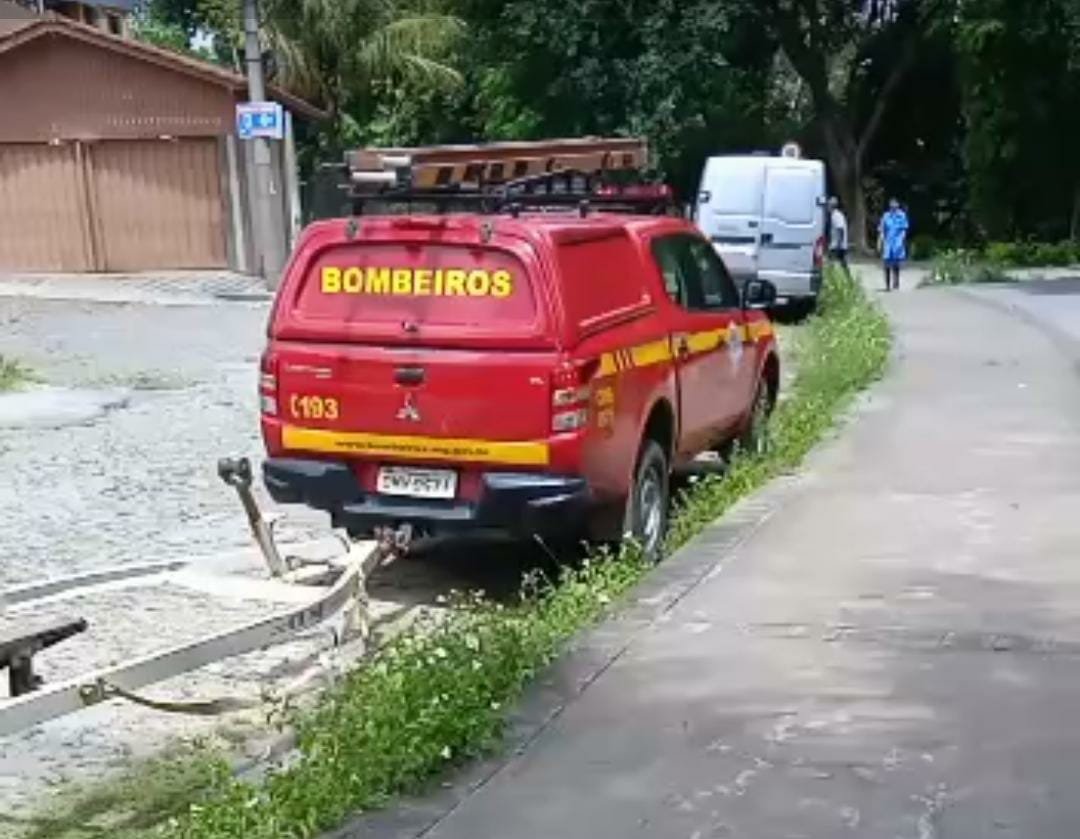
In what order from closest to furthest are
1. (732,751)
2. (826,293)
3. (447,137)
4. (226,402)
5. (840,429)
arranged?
1. (732,751)
2. (840,429)
3. (226,402)
4. (826,293)
5. (447,137)

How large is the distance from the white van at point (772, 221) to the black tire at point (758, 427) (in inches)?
442

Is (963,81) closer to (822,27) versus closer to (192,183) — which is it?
(822,27)

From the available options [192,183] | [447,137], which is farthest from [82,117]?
[447,137]

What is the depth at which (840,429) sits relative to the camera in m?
12.3

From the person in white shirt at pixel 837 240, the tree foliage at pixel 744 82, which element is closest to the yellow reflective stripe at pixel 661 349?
the person in white shirt at pixel 837 240

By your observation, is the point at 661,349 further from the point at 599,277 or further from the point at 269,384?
the point at 269,384

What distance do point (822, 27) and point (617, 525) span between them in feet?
113

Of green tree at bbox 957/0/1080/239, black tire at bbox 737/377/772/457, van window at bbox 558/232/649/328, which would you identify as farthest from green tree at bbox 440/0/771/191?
van window at bbox 558/232/649/328

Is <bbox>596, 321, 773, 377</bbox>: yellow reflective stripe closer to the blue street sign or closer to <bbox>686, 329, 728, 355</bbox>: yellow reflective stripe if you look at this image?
A: <bbox>686, 329, 728, 355</bbox>: yellow reflective stripe

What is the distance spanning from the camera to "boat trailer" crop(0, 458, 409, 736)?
5.04 metres

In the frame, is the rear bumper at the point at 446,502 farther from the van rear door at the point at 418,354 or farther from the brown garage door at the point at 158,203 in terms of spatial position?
the brown garage door at the point at 158,203

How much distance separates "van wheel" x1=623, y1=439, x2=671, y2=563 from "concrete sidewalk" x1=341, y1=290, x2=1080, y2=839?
12.9 inches

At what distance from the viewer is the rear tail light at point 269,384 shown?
8.27m

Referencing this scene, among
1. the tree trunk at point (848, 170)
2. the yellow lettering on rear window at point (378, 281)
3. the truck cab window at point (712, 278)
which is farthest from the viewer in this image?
the tree trunk at point (848, 170)
